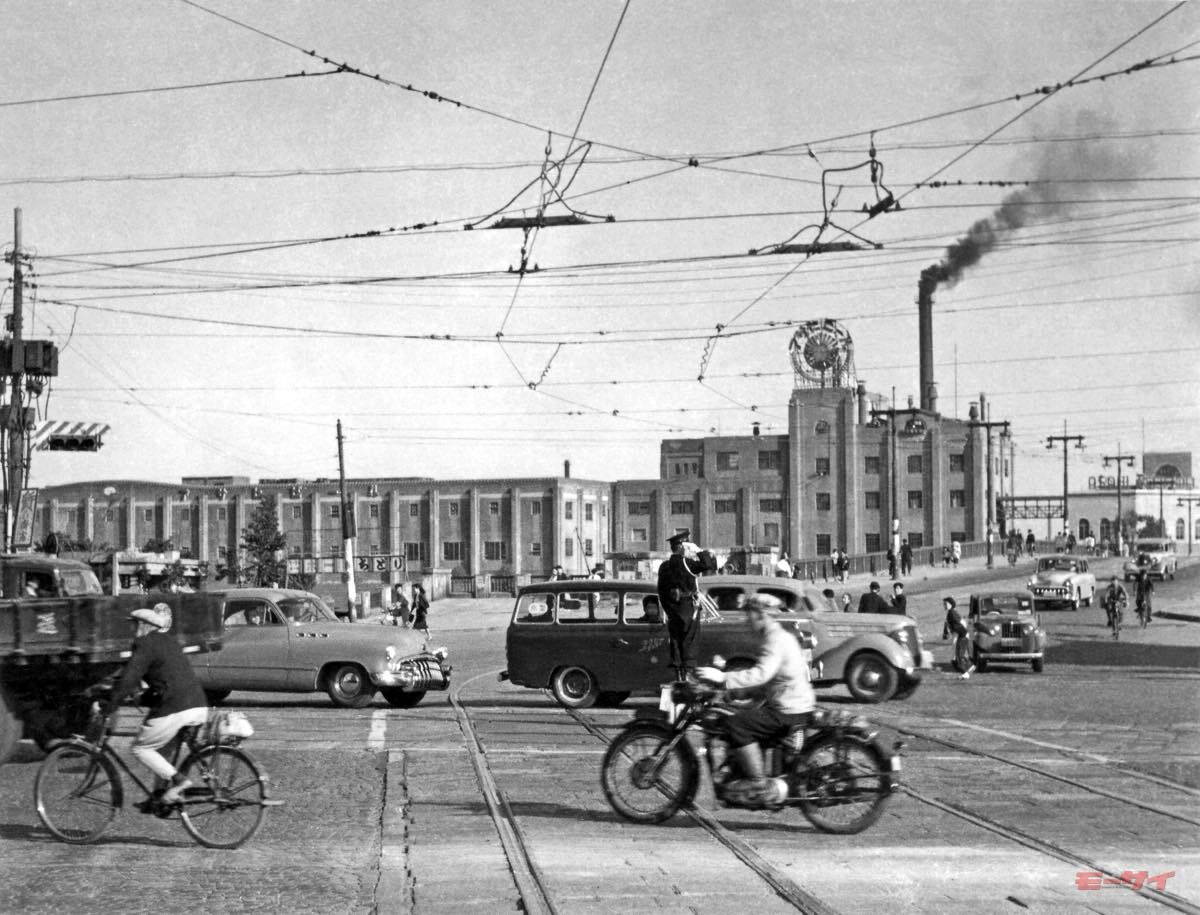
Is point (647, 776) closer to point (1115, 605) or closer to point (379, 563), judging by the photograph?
point (1115, 605)

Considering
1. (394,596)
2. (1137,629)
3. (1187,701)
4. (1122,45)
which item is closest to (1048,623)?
(1137,629)

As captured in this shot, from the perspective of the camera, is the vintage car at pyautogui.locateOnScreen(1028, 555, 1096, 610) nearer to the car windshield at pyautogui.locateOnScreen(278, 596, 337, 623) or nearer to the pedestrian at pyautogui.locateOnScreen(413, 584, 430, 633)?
the pedestrian at pyautogui.locateOnScreen(413, 584, 430, 633)

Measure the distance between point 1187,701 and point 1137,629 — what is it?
23.6m

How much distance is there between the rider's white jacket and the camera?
1027 cm

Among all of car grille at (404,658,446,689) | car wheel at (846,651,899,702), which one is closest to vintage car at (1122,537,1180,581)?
car wheel at (846,651,899,702)

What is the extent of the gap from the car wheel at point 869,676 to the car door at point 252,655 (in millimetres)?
8482

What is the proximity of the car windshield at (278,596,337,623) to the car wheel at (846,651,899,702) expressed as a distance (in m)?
7.89

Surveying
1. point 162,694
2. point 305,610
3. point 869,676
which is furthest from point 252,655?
point 162,694

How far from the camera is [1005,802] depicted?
38.1 ft

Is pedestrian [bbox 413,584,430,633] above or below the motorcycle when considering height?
below

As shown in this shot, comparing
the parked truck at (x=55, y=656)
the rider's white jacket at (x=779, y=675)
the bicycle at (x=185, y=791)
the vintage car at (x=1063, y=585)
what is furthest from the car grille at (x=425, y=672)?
the vintage car at (x=1063, y=585)

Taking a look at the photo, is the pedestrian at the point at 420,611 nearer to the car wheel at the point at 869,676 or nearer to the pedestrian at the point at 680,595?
the car wheel at the point at 869,676

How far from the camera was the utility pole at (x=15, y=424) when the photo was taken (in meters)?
29.9

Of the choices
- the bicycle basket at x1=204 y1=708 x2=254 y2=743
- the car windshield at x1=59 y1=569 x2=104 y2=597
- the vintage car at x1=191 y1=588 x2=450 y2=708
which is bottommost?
the vintage car at x1=191 y1=588 x2=450 y2=708
